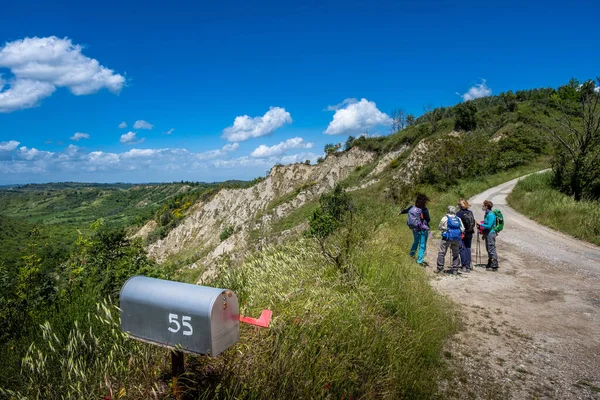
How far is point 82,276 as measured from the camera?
5965 millimetres

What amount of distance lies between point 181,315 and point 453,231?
7789 millimetres

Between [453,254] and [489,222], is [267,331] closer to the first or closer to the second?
[453,254]

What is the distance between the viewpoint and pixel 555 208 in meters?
14.6

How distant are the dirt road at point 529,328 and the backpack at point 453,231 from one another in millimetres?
918

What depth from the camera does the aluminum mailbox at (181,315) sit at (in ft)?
7.01

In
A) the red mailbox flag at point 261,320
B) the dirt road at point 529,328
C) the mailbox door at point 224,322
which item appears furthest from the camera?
the dirt road at point 529,328

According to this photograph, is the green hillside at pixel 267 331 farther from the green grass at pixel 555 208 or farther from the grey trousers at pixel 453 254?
the green grass at pixel 555 208

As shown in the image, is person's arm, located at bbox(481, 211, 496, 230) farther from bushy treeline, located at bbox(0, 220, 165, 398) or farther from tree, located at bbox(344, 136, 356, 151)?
tree, located at bbox(344, 136, 356, 151)

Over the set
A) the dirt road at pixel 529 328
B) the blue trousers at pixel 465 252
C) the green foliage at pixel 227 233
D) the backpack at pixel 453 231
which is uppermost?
the backpack at pixel 453 231

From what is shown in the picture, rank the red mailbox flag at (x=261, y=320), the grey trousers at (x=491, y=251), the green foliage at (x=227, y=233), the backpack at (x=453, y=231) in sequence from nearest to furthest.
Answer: the red mailbox flag at (x=261, y=320) → the backpack at (x=453, y=231) → the grey trousers at (x=491, y=251) → the green foliage at (x=227, y=233)

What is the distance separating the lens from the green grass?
12.0 metres

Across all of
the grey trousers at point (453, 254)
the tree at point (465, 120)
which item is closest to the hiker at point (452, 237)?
the grey trousers at point (453, 254)

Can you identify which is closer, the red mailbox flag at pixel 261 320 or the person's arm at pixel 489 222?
the red mailbox flag at pixel 261 320

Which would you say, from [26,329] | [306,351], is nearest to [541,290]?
[306,351]
